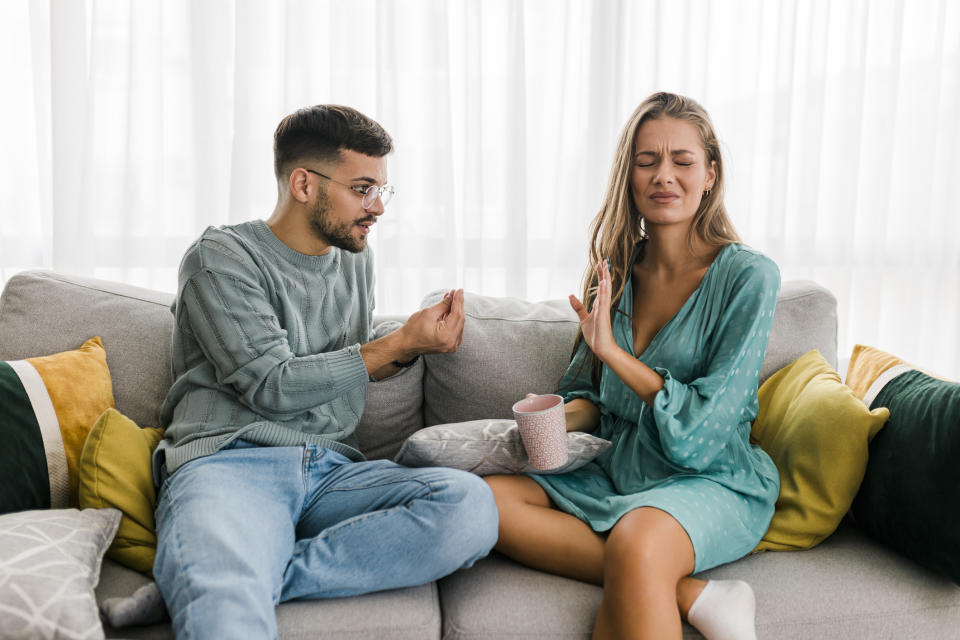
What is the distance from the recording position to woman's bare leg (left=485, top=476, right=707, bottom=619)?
140 centimetres

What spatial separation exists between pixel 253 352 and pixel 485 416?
0.62 meters

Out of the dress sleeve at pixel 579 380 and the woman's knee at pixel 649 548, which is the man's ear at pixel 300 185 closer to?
the dress sleeve at pixel 579 380

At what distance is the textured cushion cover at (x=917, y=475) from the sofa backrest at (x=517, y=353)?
0.30 meters

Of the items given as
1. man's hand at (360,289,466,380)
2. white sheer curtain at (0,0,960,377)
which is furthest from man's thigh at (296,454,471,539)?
white sheer curtain at (0,0,960,377)

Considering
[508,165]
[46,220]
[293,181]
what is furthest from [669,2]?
[46,220]

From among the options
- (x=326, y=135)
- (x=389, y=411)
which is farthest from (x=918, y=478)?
(x=326, y=135)

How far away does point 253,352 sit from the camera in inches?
59.1

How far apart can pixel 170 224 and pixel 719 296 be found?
186 cm

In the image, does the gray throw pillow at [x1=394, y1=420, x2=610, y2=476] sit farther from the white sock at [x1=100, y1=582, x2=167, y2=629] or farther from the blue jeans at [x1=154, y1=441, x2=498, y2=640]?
the white sock at [x1=100, y1=582, x2=167, y2=629]

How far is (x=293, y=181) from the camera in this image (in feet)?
5.43

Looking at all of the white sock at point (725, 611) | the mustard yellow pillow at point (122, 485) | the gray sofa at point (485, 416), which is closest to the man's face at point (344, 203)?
the gray sofa at point (485, 416)

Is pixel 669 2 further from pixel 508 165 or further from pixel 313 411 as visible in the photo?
pixel 313 411

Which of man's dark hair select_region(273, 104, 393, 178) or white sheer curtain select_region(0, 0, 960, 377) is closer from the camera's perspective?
man's dark hair select_region(273, 104, 393, 178)

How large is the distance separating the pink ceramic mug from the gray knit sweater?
0.40m
